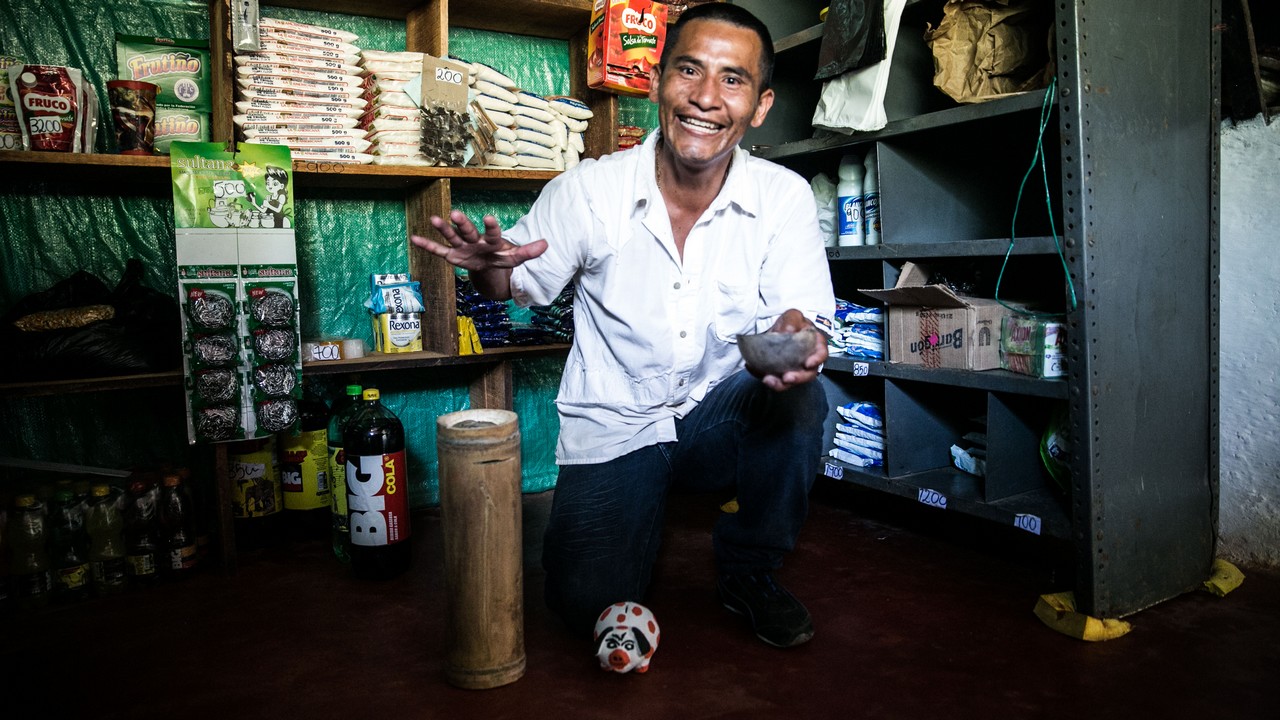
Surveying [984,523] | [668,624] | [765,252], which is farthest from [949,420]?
[668,624]

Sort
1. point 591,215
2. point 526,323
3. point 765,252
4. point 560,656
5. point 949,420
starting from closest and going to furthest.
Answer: point 560,656 < point 591,215 < point 765,252 < point 949,420 < point 526,323

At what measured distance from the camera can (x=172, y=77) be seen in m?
2.51

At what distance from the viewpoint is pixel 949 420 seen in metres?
2.75

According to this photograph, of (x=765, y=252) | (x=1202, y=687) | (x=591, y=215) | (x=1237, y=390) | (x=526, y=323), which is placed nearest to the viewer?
(x=1202, y=687)

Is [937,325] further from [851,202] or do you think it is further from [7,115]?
[7,115]

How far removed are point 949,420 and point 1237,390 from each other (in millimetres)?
811

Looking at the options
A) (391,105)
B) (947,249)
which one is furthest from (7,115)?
(947,249)

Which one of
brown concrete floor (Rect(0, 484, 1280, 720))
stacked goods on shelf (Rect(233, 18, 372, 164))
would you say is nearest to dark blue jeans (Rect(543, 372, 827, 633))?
brown concrete floor (Rect(0, 484, 1280, 720))

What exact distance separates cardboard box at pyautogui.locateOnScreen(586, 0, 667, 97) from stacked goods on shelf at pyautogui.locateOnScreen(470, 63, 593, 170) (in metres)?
0.17

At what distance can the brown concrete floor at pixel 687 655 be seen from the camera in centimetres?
168

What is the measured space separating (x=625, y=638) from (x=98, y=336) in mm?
1812

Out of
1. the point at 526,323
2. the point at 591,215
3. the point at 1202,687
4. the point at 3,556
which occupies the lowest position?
the point at 1202,687

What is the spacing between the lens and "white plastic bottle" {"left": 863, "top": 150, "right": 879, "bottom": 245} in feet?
8.70

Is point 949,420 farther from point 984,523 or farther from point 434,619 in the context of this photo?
point 434,619
